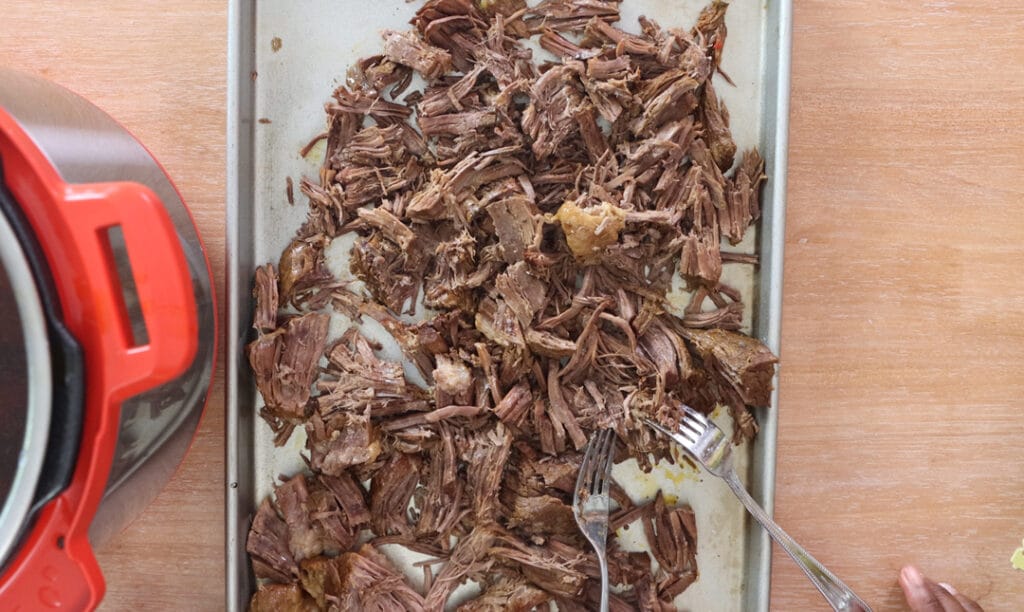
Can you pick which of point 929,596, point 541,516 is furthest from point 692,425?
point 929,596

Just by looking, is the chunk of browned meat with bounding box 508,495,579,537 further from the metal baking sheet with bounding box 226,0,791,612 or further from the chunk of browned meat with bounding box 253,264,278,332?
the chunk of browned meat with bounding box 253,264,278,332

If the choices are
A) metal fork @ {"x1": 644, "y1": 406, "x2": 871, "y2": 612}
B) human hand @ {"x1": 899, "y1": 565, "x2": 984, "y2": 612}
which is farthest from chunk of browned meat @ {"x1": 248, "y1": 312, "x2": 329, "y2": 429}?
human hand @ {"x1": 899, "y1": 565, "x2": 984, "y2": 612}

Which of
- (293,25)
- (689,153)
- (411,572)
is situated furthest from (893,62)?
(411,572)

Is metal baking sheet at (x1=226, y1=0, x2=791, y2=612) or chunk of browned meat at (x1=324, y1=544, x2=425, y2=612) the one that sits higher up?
metal baking sheet at (x1=226, y1=0, x2=791, y2=612)

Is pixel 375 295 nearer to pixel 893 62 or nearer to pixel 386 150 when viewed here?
pixel 386 150

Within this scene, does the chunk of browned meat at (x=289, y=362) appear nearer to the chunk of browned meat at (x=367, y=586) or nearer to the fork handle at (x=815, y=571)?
the chunk of browned meat at (x=367, y=586)

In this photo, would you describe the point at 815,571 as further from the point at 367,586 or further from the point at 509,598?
the point at 367,586

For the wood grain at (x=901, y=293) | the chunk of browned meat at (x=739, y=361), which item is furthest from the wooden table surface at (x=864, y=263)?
the chunk of browned meat at (x=739, y=361)
